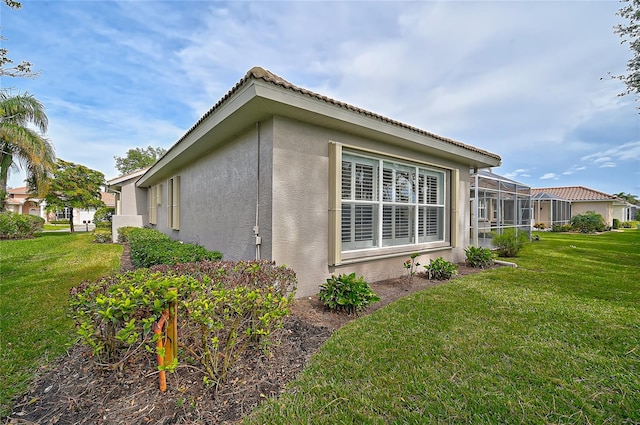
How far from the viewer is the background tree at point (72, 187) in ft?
57.6

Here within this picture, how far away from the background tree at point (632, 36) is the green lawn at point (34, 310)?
13074mm

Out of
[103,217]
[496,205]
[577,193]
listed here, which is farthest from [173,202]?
[577,193]

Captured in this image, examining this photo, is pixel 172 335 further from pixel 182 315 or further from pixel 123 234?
pixel 123 234

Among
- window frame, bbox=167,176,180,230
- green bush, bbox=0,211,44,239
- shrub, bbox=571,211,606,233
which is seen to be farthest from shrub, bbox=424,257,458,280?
shrub, bbox=571,211,606,233

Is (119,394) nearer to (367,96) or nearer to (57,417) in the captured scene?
(57,417)

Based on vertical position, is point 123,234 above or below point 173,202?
below

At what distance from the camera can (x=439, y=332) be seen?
340cm

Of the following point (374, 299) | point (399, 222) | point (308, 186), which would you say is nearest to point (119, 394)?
point (374, 299)

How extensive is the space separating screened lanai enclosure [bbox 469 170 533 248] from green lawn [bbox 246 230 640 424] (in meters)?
5.68

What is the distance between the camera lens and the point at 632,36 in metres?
7.29

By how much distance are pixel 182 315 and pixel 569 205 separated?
34.0m

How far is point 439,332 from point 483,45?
313 inches

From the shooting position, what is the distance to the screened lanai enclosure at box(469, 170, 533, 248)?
993 centimetres

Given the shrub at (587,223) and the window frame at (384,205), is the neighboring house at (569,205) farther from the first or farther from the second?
the window frame at (384,205)
